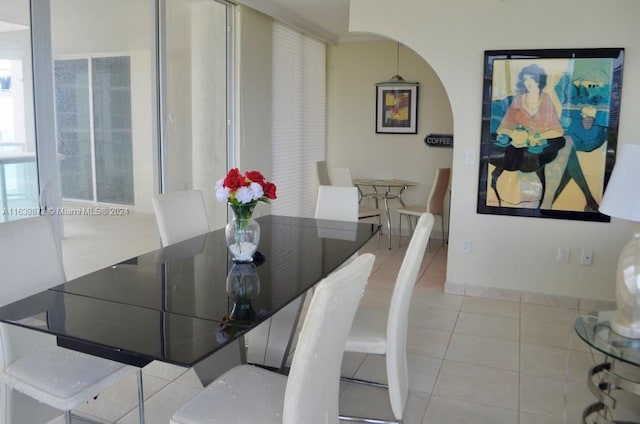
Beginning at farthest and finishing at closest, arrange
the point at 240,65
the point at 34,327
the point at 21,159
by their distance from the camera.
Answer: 1. the point at 240,65
2. the point at 21,159
3. the point at 34,327

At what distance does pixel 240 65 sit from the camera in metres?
5.31

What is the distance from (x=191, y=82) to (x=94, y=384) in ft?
11.1

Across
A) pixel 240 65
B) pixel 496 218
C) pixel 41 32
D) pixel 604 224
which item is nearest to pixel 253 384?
pixel 41 32

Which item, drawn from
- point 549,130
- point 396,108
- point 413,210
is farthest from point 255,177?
point 396,108

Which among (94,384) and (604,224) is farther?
(604,224)

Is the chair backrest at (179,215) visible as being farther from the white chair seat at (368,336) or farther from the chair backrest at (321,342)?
the chair backrest at (321,342)

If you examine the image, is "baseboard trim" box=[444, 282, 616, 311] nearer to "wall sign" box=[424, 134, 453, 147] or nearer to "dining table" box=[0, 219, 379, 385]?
"dining table" box=[0, 219, 379, 385]

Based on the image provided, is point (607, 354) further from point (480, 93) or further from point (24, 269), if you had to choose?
point (480, 93)

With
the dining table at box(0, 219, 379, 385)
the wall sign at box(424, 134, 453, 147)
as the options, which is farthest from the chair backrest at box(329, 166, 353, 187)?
the dining table at box(0, 219, 379, 385)

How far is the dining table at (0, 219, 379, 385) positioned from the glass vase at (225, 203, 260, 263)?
60 mm

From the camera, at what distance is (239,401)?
1.87m

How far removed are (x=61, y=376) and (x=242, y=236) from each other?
0.95m

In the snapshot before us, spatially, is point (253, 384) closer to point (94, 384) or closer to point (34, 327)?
point (94, 384)

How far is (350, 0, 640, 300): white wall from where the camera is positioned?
401 centimetres
